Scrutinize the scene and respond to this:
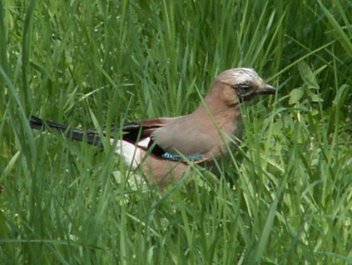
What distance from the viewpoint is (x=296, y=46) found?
6.41 m

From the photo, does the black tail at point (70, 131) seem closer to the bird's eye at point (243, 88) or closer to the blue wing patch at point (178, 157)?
the blue wing patch at point (178, 157)

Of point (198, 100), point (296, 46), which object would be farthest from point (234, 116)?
point (296, 46)

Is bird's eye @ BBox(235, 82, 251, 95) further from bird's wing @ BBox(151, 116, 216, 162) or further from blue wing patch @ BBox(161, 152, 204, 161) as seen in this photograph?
blue wing patch @ BBox(161, 152, 204, 161)

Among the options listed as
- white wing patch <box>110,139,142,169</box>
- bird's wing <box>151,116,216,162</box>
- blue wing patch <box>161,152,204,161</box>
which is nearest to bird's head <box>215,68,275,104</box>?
bird's wing <box>151,116,216,162</box>

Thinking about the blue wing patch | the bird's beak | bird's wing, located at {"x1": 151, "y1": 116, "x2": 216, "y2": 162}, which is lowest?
the blue wing patch

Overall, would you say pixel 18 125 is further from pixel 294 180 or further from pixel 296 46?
pixel 296 46

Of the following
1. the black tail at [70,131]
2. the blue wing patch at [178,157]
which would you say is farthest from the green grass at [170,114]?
the blue wing patch at [178,157]

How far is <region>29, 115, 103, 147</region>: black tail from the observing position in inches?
203

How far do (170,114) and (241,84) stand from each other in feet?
1.06

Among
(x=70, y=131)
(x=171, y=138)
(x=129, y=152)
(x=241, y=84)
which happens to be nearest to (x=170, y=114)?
(x=171, y=138)

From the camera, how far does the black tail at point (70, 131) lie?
516 centimetres

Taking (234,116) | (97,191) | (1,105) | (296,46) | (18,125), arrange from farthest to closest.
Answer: (296,46)
(234,116)
(1,105)
(18,125)
(97,191)

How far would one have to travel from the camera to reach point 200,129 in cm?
584

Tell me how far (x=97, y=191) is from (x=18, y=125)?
0.50 m
